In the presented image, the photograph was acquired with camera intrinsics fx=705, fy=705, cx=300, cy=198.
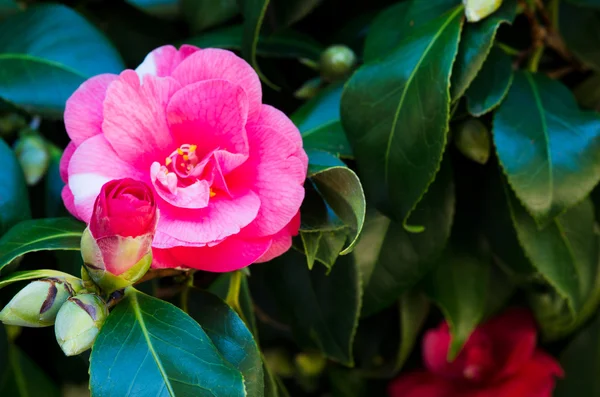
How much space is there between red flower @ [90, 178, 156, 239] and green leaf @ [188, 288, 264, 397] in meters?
0.12

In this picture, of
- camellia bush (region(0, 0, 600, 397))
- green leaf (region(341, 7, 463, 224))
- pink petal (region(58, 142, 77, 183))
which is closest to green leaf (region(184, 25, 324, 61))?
camellia bush (region(0, 0, 600, 397))

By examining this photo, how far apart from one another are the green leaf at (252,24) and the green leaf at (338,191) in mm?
170

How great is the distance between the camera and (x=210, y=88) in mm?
503

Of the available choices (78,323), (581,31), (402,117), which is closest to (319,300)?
(402,117)

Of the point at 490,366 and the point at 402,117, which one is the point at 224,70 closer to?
the point at 402,117

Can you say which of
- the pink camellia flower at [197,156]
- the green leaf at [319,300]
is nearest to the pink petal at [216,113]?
the pink camellia flower at [197,156]

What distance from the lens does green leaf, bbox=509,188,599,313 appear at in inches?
27.5

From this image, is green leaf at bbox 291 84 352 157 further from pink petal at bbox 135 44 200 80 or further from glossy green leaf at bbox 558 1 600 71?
glossy green leaf at bbox 558 1 600 71

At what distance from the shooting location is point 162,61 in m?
0.55

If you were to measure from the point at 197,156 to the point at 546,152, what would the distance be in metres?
0.32

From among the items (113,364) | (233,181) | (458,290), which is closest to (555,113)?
(458,290)

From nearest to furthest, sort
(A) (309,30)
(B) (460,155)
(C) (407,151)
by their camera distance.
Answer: (C) (407,151), (B) (460,155), (A) (309,30)

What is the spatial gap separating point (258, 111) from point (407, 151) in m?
0.15

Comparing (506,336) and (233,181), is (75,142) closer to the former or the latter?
(233,181)
